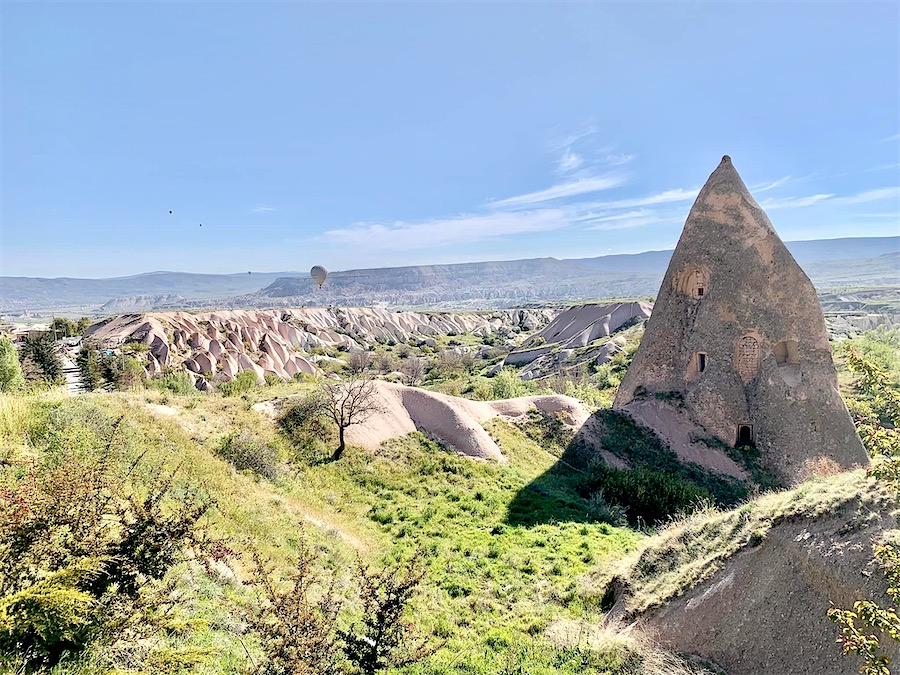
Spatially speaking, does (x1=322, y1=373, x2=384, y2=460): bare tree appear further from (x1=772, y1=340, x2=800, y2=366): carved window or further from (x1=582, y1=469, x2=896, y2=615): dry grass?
(x1=772, y1=340, x2=800, y2=366): carved window

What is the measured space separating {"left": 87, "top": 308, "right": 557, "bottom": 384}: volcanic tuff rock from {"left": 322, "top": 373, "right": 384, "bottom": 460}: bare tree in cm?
2148

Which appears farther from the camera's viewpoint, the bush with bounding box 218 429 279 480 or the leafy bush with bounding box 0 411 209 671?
the bush with bounding box 218 429 279 480

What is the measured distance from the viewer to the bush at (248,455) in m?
12.1

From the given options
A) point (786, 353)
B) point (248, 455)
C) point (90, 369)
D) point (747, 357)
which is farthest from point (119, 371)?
point (786, 353)

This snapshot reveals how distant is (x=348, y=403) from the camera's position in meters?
15.7

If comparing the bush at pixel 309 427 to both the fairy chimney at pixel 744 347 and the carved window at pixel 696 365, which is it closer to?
the fairy chimney at pixel 744 347

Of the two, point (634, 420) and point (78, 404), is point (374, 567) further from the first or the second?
point (634, 420)

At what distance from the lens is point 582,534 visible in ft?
37.9

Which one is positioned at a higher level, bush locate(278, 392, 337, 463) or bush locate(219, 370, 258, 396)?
bush locate(219, 370, 258, 396)

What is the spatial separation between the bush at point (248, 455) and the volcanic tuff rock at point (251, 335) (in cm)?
2420

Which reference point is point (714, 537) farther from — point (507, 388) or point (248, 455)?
point (507, 388)

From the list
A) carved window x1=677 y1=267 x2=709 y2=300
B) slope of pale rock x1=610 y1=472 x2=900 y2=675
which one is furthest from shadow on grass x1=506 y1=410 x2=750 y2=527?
carved window x1=677 y1=267 x2=709 y2=300

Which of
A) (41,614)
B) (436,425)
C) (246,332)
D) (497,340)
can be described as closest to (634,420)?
(436,425)

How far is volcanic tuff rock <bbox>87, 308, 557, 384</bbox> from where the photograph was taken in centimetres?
5322
